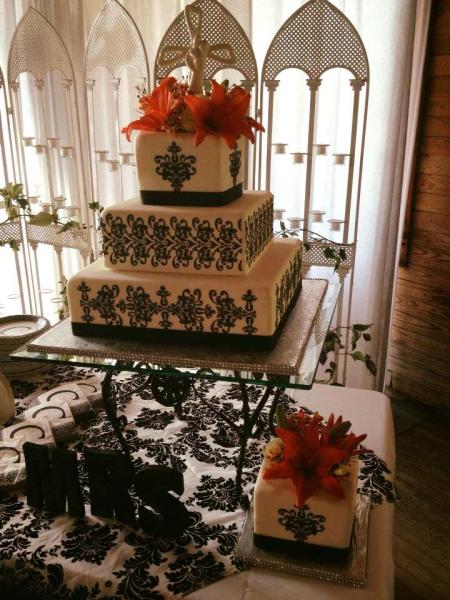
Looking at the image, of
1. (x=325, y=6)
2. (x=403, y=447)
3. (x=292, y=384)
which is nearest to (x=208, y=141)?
(x=292, y=384)

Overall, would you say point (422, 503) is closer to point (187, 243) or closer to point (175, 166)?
point (187, 243)

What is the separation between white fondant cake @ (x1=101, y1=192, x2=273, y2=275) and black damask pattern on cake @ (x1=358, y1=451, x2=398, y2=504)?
1.81ft

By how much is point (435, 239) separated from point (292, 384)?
170cm

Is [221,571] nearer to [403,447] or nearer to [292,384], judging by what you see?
[292,384]

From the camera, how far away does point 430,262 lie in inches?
100

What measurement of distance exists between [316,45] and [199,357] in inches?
53.8

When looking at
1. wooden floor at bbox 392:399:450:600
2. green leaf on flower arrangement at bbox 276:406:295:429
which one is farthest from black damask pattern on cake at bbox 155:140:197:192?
wooden floor at bbox 392:399:450:600

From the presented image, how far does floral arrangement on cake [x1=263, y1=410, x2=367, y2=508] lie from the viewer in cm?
105

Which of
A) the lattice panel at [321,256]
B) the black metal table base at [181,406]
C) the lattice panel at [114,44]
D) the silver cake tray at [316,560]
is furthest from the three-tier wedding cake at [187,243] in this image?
the lattice panel at [114,44]

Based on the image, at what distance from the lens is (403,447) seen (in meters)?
2.43

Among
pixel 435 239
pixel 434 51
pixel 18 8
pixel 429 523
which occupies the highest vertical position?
pixel 18 8

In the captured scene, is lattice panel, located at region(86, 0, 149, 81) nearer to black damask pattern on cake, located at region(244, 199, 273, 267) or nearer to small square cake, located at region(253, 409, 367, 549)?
black damask pattern on cake, located at region(244, 199, 273, 267)

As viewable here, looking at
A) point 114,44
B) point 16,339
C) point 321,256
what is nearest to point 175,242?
point 16,339

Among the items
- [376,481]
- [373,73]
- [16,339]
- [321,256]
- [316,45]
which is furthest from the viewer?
[373,73]
